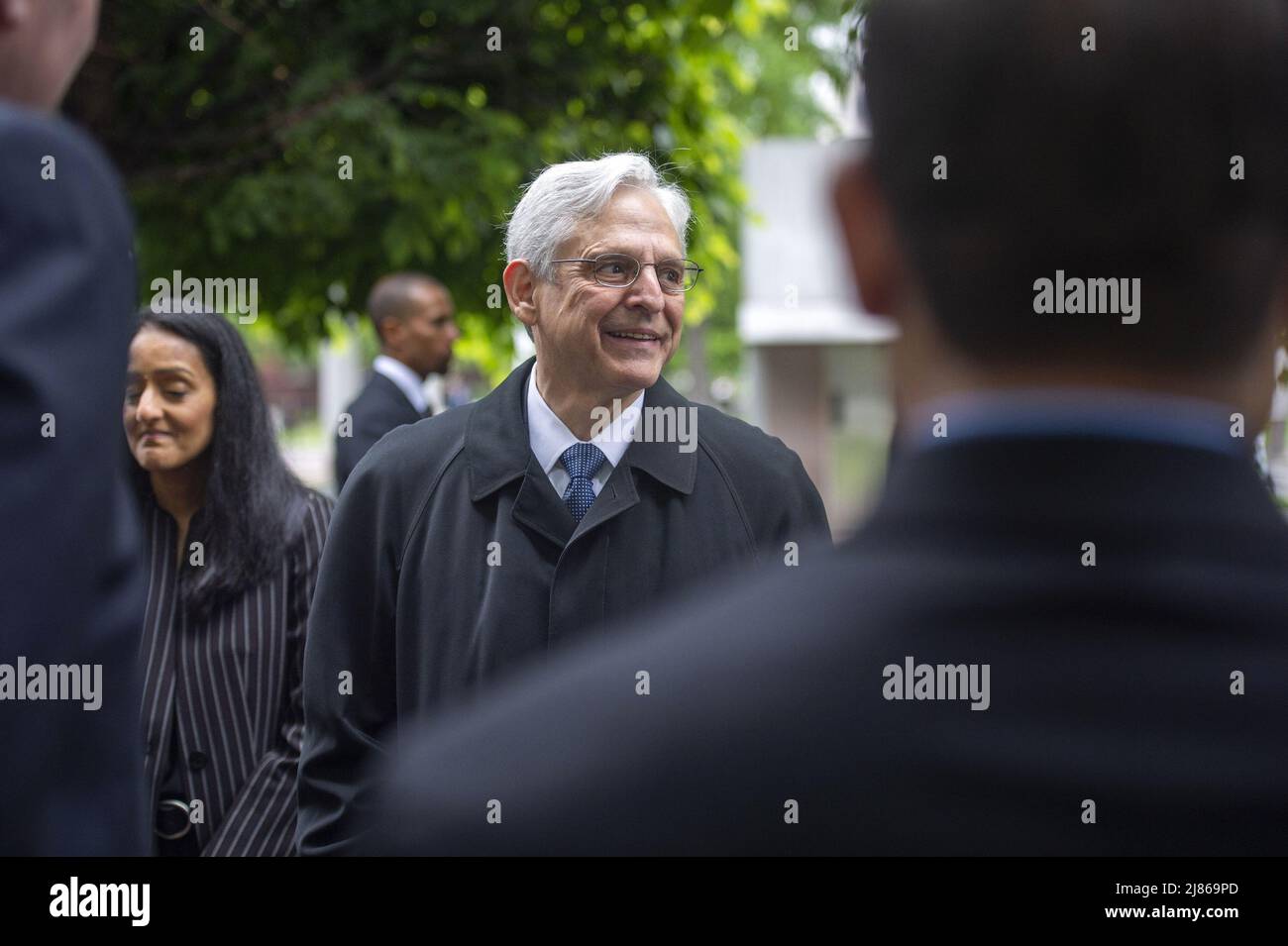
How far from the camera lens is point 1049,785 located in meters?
0.88

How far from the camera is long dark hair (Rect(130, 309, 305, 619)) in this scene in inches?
134

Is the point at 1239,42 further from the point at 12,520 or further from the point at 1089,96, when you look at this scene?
the point at 12,520

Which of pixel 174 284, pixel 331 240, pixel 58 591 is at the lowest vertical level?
pixel 58 591

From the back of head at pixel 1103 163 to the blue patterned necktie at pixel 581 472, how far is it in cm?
194

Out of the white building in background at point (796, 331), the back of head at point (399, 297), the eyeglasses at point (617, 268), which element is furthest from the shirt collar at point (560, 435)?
the white building in background at point (796, 331)

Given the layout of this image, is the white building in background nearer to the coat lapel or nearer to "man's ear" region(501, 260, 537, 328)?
"man's ear" region(501, 260, 537, 328)

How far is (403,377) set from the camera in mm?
5875

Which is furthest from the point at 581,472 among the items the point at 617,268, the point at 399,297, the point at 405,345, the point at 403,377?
the point at 399,297

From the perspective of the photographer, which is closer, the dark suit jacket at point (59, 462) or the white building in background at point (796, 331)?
the dark suit jacket at point (59, 462)

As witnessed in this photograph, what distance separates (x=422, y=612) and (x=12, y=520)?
6.11 feet

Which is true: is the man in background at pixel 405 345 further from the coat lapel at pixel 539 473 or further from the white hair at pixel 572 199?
the coat lapel at pixel 539 473

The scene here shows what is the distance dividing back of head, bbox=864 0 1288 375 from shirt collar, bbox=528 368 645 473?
1950mm

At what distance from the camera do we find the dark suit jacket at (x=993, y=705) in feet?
2.85
